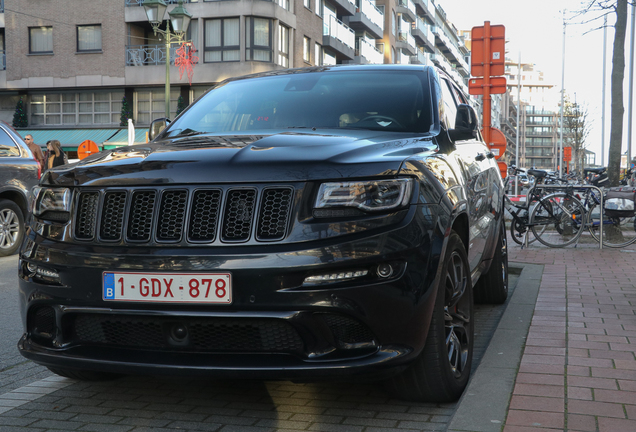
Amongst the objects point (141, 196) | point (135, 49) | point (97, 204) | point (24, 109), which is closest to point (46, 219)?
point (97, 204)

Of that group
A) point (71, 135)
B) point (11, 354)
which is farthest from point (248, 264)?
point (71, 135)

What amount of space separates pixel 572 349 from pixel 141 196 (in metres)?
2.66

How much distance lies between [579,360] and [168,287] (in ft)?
7.72

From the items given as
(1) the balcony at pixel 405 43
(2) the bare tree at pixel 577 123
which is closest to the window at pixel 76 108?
(1) the balcony at pixel 405 43

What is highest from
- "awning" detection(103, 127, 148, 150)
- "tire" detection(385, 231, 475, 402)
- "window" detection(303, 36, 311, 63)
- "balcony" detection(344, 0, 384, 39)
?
"balcony" detection(344, 0, 384, 39)

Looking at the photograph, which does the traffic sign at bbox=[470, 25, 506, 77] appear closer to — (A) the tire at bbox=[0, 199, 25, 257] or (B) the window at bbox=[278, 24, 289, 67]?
(A) the tire at bbox=[0, 199, 25, 257]

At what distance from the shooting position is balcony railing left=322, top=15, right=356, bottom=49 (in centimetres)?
4450

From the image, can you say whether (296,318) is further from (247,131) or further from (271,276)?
(247,131)

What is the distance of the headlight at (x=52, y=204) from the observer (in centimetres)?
333

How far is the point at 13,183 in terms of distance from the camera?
10.2 meters

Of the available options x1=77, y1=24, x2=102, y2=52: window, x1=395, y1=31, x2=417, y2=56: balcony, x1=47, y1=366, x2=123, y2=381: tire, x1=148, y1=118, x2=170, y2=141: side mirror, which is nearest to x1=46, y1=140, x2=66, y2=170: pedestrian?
x1=148, y1=118, x2=170, y2=141: side mirror

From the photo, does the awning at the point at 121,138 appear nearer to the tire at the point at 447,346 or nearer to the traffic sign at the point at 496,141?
the traffic sign at the point at 496,141

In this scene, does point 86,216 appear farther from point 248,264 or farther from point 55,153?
point 55,153

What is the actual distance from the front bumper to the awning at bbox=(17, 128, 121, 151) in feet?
119
